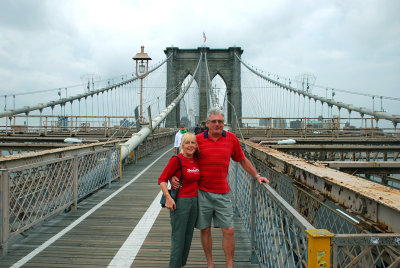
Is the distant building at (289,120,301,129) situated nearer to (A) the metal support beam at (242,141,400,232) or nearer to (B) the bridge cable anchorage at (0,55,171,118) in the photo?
(A) the metal support beam at (242,141,400,232)

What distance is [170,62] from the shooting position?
40.9 metres

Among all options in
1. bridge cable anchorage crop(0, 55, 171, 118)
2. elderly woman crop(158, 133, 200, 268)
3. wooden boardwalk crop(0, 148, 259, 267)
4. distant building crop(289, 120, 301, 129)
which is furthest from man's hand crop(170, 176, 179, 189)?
bridge cable anchorage crop(0, 55, 171, 118)

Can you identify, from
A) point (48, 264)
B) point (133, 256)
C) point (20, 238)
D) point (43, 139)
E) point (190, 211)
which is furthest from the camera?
point (43, 139)

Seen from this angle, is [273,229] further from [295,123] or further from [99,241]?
[295,123]

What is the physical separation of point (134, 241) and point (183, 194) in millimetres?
1557

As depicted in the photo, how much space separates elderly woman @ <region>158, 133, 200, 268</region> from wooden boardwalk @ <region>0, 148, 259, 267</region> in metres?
0.65

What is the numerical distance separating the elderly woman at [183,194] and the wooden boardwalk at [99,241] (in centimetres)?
65

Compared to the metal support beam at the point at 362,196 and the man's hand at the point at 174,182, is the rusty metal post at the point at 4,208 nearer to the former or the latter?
the man's hand at the point at 174,182

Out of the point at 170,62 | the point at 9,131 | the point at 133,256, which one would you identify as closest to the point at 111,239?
the point at 133,256

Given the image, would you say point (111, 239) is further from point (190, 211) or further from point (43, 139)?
point (43, 139)

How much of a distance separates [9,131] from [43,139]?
7437 mm

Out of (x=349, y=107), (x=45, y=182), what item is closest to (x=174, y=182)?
(x=45, y=182)

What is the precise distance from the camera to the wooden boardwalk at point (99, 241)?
3074mm

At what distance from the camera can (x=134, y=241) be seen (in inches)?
142
